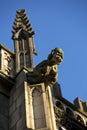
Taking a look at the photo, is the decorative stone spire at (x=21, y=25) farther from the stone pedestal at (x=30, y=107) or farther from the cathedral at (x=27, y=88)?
the stone pedestal at (x=30, y=107)

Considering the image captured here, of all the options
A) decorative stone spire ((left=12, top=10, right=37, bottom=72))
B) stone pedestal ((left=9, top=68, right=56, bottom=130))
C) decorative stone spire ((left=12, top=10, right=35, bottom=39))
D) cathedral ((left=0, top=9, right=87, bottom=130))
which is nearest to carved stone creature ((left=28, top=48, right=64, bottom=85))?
cathedral ((left=0, top=9, right=87, bottom=130))

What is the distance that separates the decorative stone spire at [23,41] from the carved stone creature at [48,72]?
3.29 feet

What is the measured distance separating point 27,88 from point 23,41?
297 cm

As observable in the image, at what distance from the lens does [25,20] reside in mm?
12148

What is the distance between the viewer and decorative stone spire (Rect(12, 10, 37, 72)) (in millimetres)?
9828

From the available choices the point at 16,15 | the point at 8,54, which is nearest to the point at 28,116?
the point at 8,54

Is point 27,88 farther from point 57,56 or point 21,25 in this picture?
point 21,25

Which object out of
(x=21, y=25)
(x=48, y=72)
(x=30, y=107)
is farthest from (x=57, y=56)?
(x=21, y=25)

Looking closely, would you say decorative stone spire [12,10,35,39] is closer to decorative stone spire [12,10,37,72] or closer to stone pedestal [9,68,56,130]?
decorative stone spire [12,10,37,72]

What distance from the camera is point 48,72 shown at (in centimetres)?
842

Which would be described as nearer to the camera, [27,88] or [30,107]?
[30,107]

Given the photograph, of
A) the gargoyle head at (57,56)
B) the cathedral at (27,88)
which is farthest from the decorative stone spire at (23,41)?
the gargoyle head at (57,56)

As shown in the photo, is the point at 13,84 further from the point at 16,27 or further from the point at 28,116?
the point at 16,27

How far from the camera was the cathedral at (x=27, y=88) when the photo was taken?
7441 mm
